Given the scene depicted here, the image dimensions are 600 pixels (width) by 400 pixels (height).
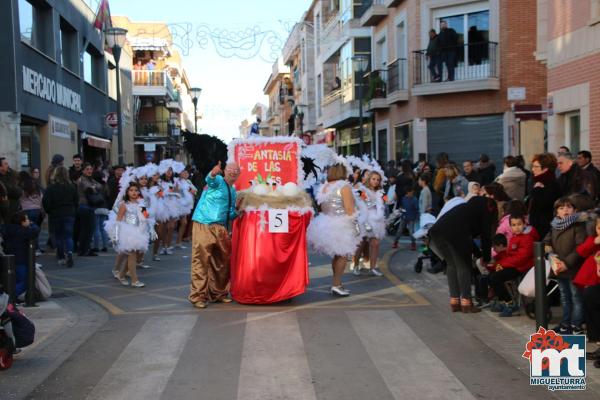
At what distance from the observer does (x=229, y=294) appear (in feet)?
30.6

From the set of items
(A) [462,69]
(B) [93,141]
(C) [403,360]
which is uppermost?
(A) [462,69]

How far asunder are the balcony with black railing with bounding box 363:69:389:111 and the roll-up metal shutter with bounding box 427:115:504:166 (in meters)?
3.75

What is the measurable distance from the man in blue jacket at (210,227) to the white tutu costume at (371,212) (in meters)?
2.46

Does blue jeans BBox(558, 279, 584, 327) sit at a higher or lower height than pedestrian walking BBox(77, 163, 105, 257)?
lower

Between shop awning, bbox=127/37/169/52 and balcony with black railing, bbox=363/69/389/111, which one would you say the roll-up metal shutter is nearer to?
balcony with black railing, bbox=363/69/389/111

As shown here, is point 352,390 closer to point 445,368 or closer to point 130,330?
point 445,368

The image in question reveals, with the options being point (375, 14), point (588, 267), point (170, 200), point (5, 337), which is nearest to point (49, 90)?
point (170, 200)

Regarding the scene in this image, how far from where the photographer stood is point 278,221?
8.85 meters

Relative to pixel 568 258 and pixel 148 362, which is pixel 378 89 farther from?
pixel 148 362

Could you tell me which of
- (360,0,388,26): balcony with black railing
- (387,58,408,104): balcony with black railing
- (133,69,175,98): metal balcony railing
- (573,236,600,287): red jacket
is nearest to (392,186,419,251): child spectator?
(573,236,600,287): red jacket

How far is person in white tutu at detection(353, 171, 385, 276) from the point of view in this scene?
1125cm

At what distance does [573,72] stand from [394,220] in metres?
5.16

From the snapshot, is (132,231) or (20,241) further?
(132,231)

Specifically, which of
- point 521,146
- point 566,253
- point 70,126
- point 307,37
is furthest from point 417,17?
point 307,37
